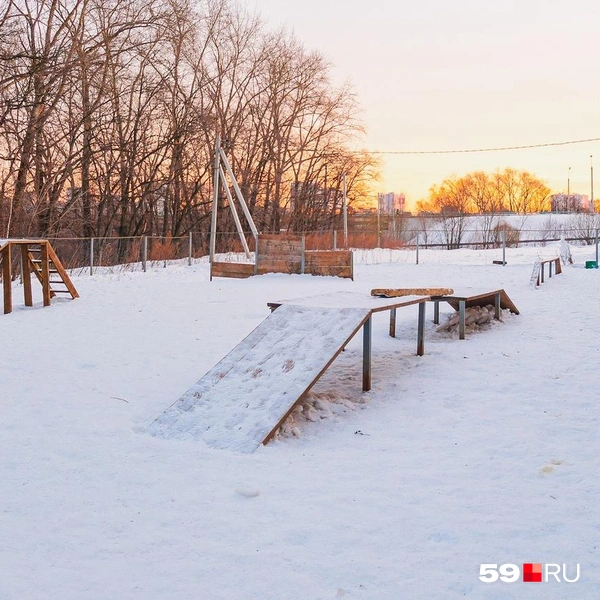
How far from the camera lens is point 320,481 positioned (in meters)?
3.93

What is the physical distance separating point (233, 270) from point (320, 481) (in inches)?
575

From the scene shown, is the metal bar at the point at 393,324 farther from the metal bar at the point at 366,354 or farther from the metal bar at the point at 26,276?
the metal bar at the point at 26,276

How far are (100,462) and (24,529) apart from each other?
95 centimetres

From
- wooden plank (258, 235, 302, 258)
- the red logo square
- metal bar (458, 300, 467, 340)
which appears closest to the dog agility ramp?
the red logo square

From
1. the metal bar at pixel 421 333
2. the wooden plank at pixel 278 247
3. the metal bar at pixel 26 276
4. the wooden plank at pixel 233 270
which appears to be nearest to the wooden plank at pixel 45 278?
A: the metal bar at pixel 26 276

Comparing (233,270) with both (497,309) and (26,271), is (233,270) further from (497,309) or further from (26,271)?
(497,309)

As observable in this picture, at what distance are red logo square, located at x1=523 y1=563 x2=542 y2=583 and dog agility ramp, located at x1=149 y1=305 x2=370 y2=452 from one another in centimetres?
208

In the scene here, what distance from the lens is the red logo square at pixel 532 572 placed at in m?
2.77

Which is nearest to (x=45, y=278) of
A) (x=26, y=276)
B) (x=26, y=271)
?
(x=26, y=276)

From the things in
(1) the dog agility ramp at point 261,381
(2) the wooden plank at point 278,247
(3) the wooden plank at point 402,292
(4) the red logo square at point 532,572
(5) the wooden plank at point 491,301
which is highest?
(2) the wooden plank at point 278,247

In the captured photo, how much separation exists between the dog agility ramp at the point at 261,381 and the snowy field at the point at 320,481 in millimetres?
199

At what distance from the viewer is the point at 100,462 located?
4242mm

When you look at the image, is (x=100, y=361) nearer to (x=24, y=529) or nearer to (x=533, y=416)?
(x=24, y=529)

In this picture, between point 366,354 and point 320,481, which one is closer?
point 320,481
